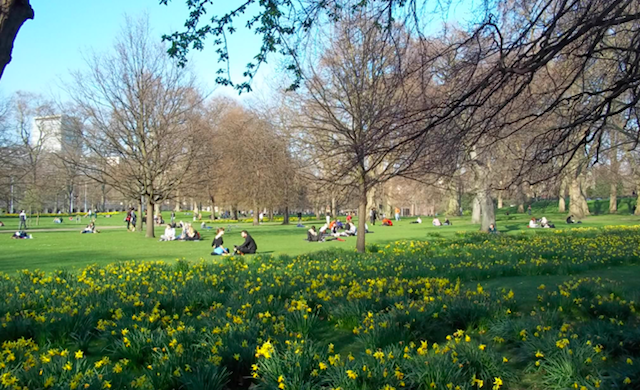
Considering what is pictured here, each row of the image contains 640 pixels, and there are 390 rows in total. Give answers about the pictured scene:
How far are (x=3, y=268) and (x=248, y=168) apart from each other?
33.5m

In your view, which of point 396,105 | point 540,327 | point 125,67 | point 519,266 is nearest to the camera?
point 540,327

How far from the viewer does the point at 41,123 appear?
62625mm

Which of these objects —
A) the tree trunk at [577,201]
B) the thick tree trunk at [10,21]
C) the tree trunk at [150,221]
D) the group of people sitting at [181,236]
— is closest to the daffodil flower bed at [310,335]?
the thick tree trunk at [10,21]

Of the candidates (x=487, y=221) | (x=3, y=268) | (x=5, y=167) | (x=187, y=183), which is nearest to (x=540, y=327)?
(x=3, y=268)

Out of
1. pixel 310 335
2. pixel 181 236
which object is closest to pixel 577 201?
pixel 181 236

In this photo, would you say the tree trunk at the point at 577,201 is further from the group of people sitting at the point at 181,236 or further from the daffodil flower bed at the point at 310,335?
the daffodil flower bed at the point at 310,335

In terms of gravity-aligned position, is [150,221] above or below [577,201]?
below

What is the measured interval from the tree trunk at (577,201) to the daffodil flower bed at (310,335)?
35.2 meters

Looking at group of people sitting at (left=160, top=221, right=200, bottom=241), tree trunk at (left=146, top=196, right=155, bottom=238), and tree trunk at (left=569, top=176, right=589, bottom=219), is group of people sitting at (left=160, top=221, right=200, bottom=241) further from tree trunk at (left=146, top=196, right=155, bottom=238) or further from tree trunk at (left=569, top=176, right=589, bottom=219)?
tree trunk at (left=569, top=176, right=589, bottom=219)

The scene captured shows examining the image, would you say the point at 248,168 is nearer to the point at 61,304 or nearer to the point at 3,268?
the point at 3,268

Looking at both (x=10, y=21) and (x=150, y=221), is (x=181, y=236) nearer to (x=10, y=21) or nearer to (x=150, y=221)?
(x=150, y=221)

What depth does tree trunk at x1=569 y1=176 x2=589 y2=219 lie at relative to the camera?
39.5m

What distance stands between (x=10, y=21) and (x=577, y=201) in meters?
42.1

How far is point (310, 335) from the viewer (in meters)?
5.35
